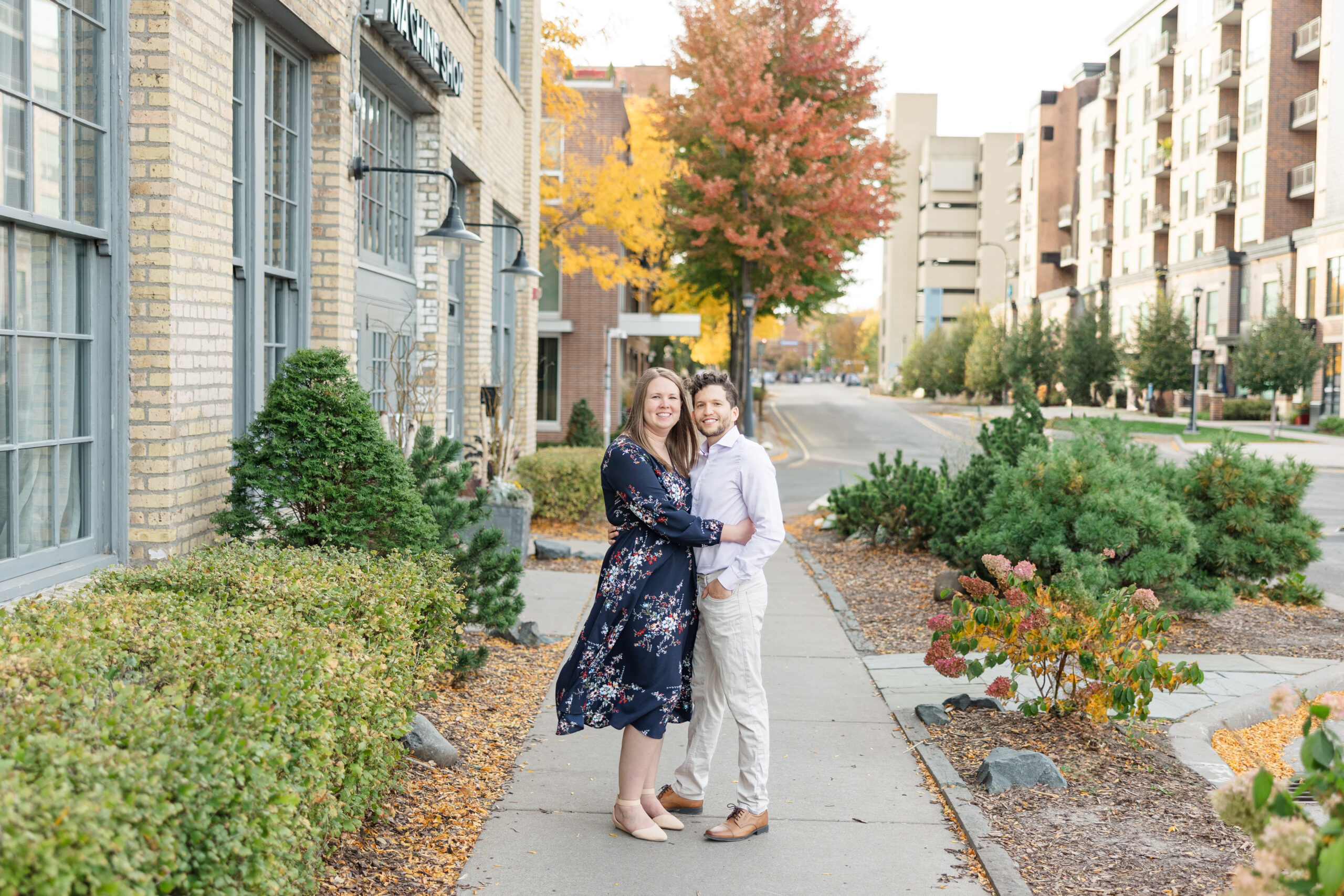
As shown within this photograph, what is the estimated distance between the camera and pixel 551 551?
39.1ft

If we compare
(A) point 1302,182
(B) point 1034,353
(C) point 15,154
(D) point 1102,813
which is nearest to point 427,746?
(D) point 1102,813

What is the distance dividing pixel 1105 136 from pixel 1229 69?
15.5 metres

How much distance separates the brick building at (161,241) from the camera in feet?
16.5

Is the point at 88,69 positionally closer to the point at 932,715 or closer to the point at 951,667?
the point at 951,667

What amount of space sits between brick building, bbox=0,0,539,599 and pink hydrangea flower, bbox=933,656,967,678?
13.2 ft

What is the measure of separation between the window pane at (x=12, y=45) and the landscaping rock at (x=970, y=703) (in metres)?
5.56

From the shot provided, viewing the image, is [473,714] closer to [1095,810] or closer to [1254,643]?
[1095,810]

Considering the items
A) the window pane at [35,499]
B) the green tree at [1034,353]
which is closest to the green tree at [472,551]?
the window pane at [35,499]

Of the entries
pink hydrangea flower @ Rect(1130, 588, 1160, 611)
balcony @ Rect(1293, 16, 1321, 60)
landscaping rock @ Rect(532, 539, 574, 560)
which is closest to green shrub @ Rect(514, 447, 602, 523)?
landscaping rock @ Rect(532, 539, 574, 560)

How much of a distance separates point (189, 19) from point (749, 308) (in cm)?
2171

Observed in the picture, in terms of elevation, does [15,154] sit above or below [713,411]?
above

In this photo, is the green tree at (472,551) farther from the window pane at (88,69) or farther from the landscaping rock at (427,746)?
the window pane at (88,69)

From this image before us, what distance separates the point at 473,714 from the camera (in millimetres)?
6141

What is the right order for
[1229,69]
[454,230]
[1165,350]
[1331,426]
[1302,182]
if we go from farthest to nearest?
[1229,69], [1302,182], [1165,350], [1331,426], [454,230]
